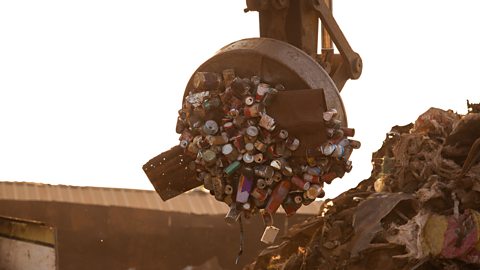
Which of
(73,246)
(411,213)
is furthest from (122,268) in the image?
(411,213)

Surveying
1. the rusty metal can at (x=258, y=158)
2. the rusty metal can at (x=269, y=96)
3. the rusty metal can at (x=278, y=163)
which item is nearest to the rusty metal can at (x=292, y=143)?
the rusty metal can at (x=278, y=163)

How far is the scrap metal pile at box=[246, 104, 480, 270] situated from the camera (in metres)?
8.49

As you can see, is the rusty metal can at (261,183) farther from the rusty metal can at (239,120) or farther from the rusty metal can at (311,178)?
the rusty metal can at (239,120)

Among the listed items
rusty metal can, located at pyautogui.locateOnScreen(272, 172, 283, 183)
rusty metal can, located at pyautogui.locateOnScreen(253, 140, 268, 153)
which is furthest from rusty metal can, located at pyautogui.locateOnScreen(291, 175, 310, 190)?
rusty metal can, located at pyautogui.locateOnScreen(253, 140, 268, 153)

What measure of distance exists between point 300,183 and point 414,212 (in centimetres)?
102

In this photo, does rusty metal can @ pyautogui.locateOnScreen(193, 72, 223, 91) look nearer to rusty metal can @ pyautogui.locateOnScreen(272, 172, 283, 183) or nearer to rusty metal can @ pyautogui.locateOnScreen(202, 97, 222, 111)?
rusty metal can @ pyautogui.locateOnScreen(202, 97, 222, 111)

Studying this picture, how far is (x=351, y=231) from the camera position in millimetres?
9344

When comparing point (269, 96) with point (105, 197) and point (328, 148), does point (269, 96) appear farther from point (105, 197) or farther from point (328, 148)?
point (105, 197)

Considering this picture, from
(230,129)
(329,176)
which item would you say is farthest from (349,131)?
(230,129)

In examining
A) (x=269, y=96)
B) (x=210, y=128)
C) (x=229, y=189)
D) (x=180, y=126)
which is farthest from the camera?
(x=180, y=126)

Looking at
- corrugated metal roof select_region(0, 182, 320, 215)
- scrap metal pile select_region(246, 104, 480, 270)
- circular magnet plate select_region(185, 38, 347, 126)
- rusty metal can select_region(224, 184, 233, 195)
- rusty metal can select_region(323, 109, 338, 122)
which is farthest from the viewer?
corrugated metal roof select_region(0, 182, 320, 215)

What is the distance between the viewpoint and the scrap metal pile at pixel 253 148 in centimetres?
923

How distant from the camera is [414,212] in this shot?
29.3ft

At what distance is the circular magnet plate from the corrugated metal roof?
573cm
